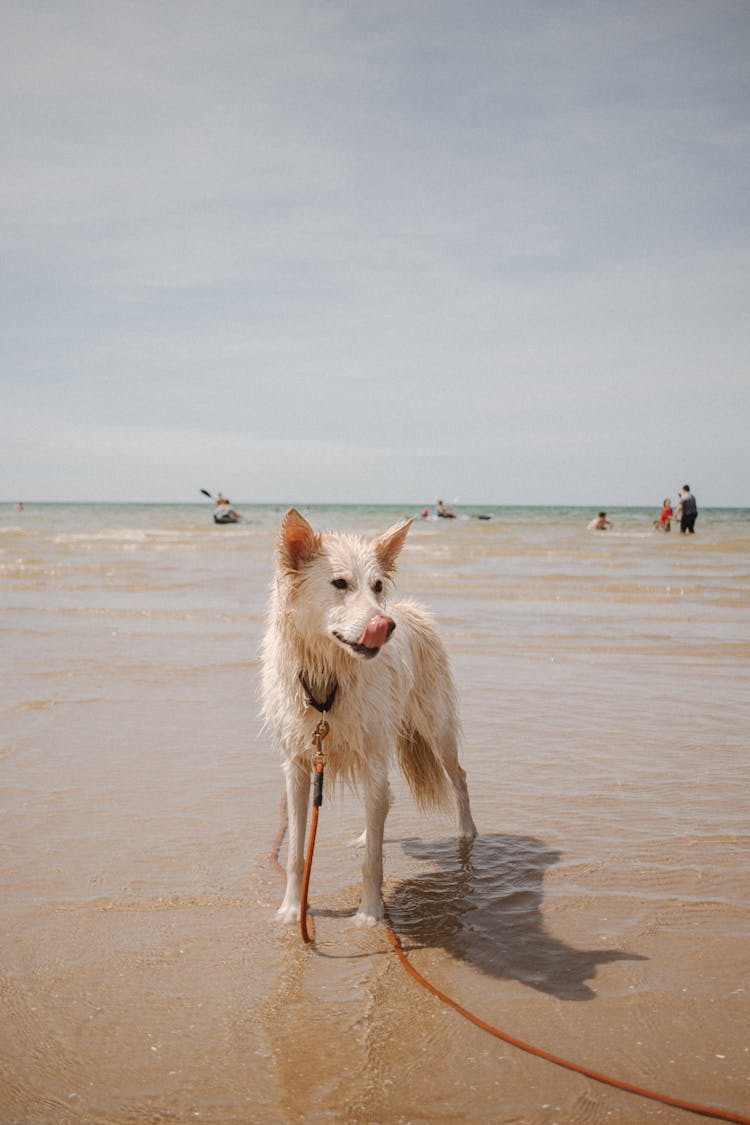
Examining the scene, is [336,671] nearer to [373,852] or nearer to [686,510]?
[373,852]

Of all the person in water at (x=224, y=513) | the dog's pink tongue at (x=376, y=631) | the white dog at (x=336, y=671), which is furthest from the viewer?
the person in water at (x=224, y=513)

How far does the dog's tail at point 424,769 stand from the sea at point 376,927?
0.78 ft

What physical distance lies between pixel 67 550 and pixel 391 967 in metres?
26.3

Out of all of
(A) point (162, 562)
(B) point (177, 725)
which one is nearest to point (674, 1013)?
(B) point (177, 725)

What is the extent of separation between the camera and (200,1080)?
274 centimetres

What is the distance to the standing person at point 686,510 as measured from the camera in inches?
1490

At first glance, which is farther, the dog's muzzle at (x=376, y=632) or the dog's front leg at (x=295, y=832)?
the dog's front leg at (x=295, y=832)

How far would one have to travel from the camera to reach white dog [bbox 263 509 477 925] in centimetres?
369

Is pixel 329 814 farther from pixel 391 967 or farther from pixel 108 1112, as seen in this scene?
pixel 108 1112

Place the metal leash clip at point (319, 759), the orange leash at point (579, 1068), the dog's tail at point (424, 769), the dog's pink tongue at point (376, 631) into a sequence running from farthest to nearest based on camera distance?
the dog's tail at point (424, 769) → the metal leash clip at point (319, 759) → the dog's pink tongue at point (376, 631) → the orange leash at point (579, 1068)

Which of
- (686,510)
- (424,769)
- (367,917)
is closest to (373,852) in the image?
(367,917)

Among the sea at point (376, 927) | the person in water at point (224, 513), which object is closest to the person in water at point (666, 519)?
the person in water at point (224, 513)

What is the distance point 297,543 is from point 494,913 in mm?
2048

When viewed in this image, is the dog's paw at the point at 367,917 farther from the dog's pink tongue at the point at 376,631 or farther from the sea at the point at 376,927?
the dog's pink tongue at the point at 376,631
